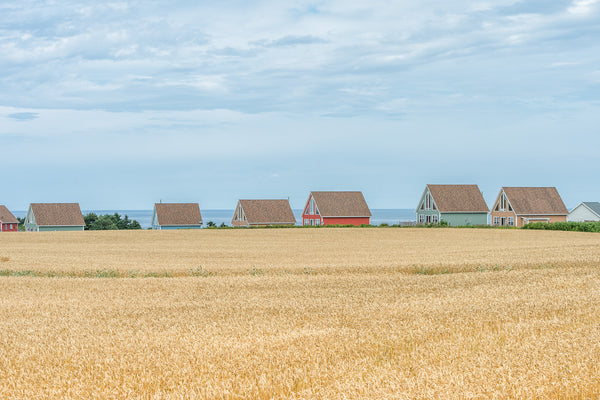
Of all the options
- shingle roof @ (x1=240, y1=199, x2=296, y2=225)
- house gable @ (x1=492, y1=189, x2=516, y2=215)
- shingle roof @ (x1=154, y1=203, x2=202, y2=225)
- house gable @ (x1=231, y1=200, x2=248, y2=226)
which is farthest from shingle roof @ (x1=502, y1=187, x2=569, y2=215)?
shingle roof @ (x1=154, y1=203, x2=202, y2=225)

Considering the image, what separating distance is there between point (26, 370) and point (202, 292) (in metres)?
9.73

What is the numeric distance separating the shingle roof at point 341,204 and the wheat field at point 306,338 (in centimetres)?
7488

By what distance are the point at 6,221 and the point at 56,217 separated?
18.2 metres

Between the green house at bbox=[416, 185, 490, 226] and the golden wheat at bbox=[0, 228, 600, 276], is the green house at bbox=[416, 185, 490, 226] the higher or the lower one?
the higher one

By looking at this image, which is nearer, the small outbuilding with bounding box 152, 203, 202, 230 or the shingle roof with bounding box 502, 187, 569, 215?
the shingle roof with bounding box 502, 187, 569, 215

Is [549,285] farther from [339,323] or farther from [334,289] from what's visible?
[339,323]

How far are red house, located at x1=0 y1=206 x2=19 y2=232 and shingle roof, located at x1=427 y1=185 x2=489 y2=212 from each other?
72687 millimetres

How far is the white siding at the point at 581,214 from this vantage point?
99375 millimetres

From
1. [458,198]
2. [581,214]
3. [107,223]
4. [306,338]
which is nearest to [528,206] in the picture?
[458,198]

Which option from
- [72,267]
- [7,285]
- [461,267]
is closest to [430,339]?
[7,285]

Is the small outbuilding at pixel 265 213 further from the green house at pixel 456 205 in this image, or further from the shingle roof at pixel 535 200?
the shingle roof at pixel 535 200

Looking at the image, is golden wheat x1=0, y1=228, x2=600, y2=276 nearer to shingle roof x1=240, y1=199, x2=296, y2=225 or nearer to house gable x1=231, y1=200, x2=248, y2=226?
shingle roof x1=240, y1=199, x2=296, y2=225

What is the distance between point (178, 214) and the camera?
10438 centimetres

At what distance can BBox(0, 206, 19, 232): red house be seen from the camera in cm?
11456
